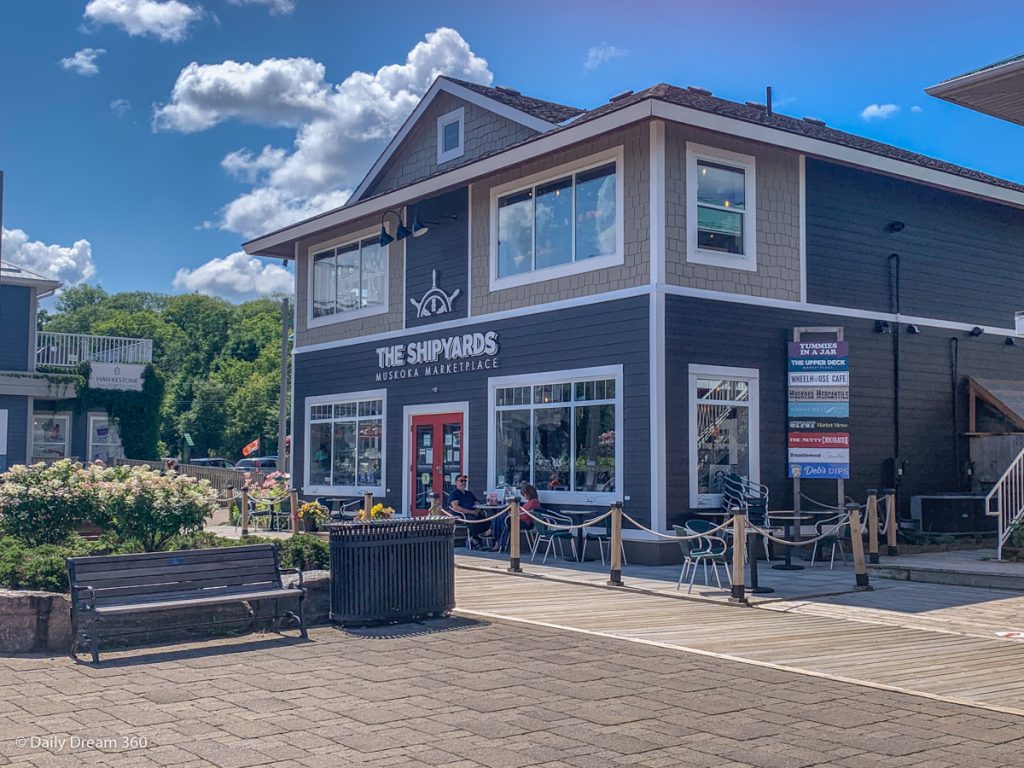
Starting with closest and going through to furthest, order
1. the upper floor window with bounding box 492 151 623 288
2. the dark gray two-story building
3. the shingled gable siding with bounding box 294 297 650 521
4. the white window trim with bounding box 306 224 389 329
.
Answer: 1. the shingled gable siding with bounding box 294 297 650 521
2. the dark gray two-story building
3. the upper floor window with bounding box 492 151 623 288
4. the white window trim with bounding box 306 224 389 329

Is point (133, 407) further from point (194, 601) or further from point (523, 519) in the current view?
point (194, 601)

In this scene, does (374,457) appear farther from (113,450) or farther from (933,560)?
(113,450)

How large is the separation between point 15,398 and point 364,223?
1964 centimetres

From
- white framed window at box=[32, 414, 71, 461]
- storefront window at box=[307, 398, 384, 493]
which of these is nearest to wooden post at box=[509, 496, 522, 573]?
storefront window at box=[307, 398, 384, 493]

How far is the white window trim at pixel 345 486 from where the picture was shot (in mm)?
21781

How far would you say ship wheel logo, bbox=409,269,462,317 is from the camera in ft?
66.1

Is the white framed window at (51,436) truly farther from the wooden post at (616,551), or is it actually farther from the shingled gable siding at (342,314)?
the wooden post at (616,551)

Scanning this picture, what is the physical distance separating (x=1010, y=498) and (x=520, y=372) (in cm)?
780

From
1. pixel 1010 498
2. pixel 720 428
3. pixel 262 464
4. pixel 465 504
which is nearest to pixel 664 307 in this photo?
pixel 720 428

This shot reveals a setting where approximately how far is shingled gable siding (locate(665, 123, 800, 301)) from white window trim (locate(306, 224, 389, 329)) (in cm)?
757

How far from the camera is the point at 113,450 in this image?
39500mm

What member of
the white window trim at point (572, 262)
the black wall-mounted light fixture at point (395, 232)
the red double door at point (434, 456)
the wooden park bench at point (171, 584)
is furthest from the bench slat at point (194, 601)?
the black wall-mounted light fixture at point (395, 232)

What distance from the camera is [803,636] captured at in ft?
31.1

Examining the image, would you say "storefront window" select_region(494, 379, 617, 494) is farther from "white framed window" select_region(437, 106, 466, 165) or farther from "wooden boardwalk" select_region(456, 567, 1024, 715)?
"white framed window" select_region(437, 106, 466, 165)
